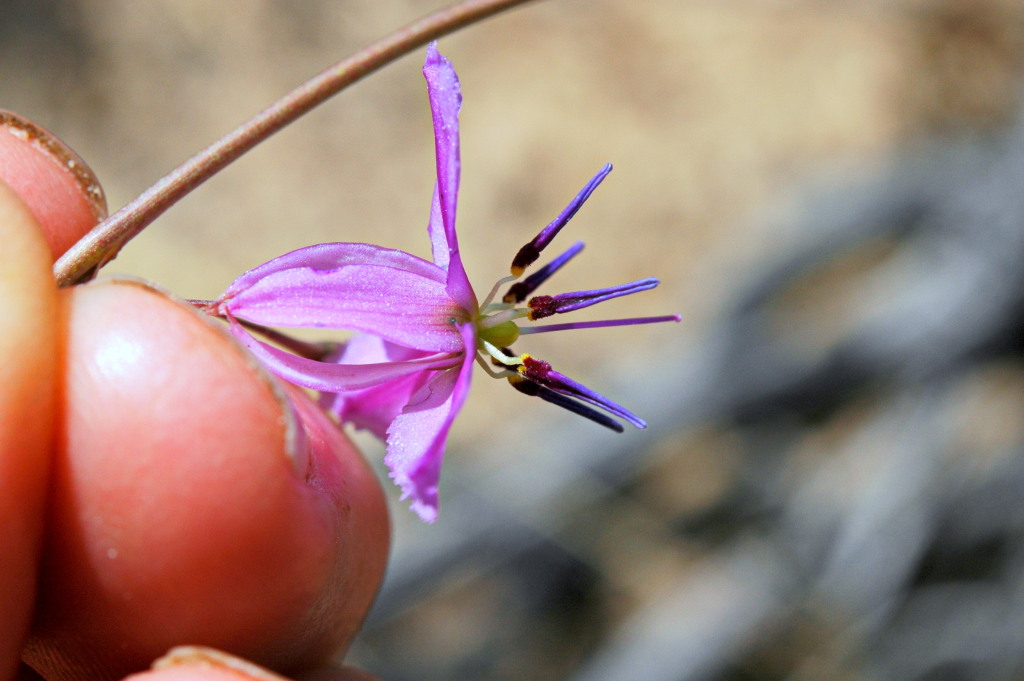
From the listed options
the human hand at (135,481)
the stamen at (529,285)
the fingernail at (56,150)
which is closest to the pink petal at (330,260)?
the human hand at (135,481)

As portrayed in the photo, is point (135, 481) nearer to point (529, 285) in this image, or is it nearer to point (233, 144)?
point (233, 144)

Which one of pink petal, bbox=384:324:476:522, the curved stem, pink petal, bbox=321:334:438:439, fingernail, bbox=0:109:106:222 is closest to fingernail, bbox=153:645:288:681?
pink petal, bbox=384:324:476:522

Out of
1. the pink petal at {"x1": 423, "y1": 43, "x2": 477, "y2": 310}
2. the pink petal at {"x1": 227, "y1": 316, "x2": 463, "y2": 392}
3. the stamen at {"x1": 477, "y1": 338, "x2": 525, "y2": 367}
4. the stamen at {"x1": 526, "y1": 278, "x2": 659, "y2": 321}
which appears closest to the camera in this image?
the pink petal at {"x1": 423, "y1": 43, "x2": 477, "y2": 310}

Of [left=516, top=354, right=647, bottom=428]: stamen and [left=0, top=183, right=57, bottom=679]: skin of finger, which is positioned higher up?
[left=516, top=354, right=647, bottom=428]: stamen

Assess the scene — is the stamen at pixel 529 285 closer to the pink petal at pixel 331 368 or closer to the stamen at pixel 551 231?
the stamen at pixel 551 231

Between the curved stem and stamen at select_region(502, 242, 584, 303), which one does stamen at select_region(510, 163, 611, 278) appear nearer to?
stamen at select_region(502, 242, 584, 303)

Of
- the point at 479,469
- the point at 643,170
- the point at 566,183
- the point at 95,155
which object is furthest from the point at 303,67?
the point at 479,469

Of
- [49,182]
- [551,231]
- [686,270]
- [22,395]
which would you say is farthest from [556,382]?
[686,270]
